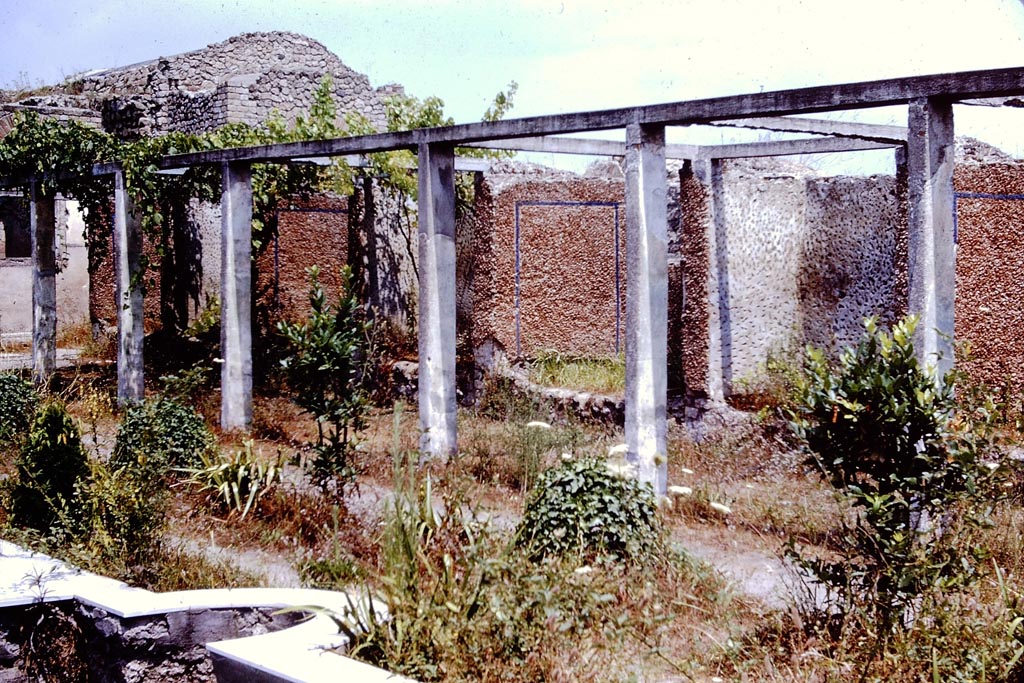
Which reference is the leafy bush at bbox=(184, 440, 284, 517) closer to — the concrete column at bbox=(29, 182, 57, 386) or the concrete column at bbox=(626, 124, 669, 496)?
the concrete column at bbox=(626, 124, 669, 496)

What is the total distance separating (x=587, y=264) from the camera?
11.4 metres

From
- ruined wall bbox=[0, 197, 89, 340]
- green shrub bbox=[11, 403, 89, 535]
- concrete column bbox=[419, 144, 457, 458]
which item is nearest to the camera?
green shrub bbox=[11, 403, 89, 535]

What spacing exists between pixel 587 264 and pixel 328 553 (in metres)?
5.88

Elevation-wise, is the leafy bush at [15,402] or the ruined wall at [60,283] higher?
the ruined wall at [60,283]

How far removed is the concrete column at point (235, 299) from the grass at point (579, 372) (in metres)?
2.91

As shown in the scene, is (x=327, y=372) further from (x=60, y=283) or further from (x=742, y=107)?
(x=60, y=283)

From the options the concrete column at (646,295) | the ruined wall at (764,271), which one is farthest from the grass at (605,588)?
the ruined wall at (764,271)

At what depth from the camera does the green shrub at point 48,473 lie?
636 centimetres

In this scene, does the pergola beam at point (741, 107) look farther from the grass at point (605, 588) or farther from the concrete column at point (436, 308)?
the grass at point (605, 588)

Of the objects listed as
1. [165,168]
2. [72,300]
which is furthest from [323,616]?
[72,300]

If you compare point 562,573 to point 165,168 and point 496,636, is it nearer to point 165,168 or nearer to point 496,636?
point 496,636

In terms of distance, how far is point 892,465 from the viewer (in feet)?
14.8

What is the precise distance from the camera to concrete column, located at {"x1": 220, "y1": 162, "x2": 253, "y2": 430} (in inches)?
416

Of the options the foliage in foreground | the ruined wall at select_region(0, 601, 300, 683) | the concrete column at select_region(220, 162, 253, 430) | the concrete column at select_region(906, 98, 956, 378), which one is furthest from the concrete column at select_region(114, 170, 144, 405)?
the concrete column at select_region(906, 98, 956, 378)
